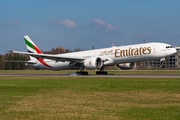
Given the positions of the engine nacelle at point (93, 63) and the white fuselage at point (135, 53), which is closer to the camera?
the white fuselage at point (135, 53)

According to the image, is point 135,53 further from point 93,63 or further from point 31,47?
point 31,47

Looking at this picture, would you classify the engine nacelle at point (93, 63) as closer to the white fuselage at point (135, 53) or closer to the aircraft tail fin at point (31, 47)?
the white fuselage at point (135, 53)

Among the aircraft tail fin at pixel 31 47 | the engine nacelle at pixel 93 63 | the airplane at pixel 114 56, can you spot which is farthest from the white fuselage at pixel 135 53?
the aircraft tail fin at pixel 31 47

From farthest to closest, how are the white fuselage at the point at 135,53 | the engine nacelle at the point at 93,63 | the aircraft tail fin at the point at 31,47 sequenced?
the aircraft tail fin at the point at 31,47
the engine nacelle at the point at 93,63
the white fuselage at the point at 135,53

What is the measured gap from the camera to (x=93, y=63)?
43156 mm

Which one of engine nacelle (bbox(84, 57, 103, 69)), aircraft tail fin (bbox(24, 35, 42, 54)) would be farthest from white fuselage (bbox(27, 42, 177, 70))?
aircraft tail fin (bbox(24, 35, 42, 54))

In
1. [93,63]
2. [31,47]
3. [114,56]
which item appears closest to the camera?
[93,63]

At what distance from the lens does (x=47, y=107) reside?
488 inches

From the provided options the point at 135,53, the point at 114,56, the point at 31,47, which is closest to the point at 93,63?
the point at 114,56

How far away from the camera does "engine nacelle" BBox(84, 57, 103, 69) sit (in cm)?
4319

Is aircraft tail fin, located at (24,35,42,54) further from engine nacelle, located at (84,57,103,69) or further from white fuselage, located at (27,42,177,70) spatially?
engine nacelle, located at (84,57,103,69)

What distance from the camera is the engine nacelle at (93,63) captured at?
43.2 meters

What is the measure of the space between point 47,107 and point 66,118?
7.86ft

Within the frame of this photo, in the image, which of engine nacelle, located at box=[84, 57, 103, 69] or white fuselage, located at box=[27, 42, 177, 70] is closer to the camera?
white fuselage, located at box=[27, 42, 177, 70]
